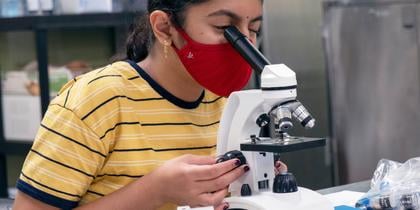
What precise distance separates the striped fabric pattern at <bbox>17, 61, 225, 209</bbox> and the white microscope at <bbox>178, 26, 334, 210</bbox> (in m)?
0.16

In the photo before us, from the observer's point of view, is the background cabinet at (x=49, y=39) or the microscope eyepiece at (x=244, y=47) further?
the background cabinet at (x=49, y=39)

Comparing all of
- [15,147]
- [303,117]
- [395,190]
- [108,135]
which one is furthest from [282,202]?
[15,147]

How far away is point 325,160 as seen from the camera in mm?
3766

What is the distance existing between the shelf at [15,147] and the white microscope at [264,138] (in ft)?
6.92

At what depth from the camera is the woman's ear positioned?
144 centimetres

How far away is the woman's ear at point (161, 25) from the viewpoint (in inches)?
56.9

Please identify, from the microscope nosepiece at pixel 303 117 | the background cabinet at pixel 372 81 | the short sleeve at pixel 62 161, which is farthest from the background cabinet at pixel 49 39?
the microscope nosepiece at pixel 303 117

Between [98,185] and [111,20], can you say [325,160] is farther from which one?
[98,185]

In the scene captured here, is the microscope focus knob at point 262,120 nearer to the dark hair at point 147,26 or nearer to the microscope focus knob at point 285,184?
the microscope focus knob at point 285,184

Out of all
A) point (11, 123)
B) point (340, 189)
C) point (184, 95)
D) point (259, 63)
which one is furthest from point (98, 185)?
point (11, 123)

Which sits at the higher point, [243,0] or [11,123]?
[243,0]

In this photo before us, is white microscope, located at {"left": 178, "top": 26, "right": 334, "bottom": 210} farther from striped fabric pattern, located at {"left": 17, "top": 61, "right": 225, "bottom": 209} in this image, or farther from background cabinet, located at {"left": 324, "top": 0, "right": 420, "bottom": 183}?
background cabinet, located at {"left": 324, "top": 0, "right": 420, "bottom": 183}

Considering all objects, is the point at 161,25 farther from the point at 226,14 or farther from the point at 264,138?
the point at 264,138

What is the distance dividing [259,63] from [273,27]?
2.33 m
